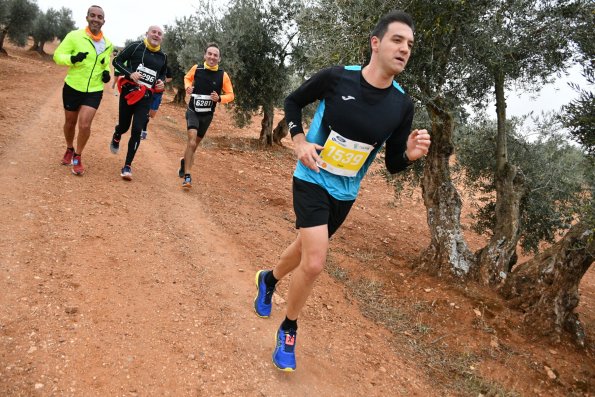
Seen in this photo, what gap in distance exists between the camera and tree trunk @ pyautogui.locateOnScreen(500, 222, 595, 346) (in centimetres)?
483

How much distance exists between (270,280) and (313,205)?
113cm

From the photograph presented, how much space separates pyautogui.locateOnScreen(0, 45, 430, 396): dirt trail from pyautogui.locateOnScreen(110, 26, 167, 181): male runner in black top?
45.9 inches

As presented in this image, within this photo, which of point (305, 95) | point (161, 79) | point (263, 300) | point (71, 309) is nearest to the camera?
point (305, 95)

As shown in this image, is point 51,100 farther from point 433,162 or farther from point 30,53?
point 30,53

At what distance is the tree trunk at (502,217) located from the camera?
18.9 ft

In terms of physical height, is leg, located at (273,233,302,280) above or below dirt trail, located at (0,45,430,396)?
above

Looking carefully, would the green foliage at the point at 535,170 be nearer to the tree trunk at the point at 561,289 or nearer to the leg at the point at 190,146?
the tree trunk at the point at 561,289

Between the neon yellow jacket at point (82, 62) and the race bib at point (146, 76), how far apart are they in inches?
18.7

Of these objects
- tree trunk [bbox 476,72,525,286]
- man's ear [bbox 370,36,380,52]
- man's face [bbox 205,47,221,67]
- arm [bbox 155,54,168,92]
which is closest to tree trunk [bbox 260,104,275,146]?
man's face [bbox 205,47,221,67]

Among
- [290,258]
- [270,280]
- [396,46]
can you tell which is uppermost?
[396,46]

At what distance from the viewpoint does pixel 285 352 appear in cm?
322

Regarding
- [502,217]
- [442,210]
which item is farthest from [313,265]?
[502,217]

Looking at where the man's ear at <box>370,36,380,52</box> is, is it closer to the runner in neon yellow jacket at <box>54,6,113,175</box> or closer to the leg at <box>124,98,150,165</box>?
the leg at <box>124,98,150,165</box>

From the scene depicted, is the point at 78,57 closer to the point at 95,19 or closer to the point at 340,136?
the point at 95,19
